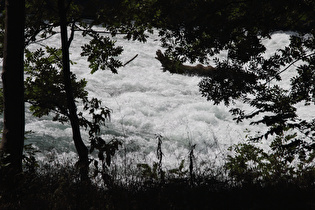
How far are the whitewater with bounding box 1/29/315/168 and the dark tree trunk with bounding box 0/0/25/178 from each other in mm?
1671

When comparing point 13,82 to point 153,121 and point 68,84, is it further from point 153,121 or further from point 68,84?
point 153,121

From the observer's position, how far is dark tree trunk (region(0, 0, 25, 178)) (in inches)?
97.0

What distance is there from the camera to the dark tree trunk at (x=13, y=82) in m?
2.46

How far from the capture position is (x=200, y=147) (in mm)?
7727

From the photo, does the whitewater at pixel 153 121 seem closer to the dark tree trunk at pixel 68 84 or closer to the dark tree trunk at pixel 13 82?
the dark tree trunk at pixel 68 84

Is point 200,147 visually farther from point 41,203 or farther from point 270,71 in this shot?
point 41,203

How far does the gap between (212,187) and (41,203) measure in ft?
5.80

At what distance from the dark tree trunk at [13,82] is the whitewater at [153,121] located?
167 centimetres

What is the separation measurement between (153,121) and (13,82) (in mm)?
7000

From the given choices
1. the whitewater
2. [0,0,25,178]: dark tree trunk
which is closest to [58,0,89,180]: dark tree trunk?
[0,0,25,178]: dark tree trunk

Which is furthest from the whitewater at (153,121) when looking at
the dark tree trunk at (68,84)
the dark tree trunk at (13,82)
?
the dark tree trunk at (13,82)

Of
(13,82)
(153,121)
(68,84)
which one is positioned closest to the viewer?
(13,82)

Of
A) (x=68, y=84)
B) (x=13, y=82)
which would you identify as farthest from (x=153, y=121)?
(x=13, y=82)

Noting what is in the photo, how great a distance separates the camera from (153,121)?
9.34m
